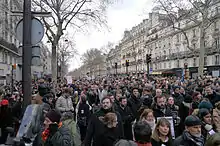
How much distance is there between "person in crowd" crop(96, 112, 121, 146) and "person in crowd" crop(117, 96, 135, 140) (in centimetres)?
219

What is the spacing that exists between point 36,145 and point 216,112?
3052mm

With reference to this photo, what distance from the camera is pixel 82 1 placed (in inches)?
918

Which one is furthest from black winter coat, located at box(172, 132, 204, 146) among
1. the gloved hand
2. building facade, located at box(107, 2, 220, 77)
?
building facade, located at box(107, 2, 220, 77)

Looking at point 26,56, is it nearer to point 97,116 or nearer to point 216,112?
point 97,116

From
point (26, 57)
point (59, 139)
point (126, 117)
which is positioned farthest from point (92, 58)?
point (59, 139)

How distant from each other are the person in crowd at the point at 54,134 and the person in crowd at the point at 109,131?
2.49 feet

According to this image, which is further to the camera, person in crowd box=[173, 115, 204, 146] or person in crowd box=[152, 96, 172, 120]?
person in crowd box=[152, 96, 172, 120]

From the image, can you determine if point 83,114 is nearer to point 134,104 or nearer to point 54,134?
point 134,104

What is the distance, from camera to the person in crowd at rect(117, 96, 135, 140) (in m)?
6.62

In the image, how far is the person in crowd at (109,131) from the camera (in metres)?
4.27

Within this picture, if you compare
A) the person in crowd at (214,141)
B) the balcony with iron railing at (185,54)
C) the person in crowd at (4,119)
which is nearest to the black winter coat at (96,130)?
the person in crowd at (214,141)

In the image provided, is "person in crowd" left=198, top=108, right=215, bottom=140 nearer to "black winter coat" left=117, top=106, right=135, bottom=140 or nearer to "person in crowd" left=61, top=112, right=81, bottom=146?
"person in crowd" left=61, top=112, right=81, bottom=146

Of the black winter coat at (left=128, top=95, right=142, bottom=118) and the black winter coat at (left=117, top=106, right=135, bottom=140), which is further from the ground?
the black winter coat at (left=128, top=95, right=142, bottom=118)

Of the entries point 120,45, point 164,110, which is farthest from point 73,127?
point 120,45
